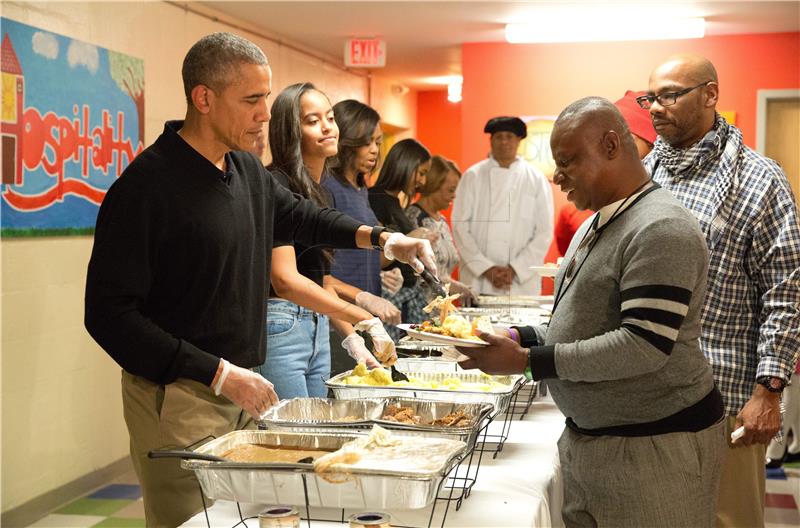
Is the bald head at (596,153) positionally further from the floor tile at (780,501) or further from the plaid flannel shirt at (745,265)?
the floor tile at (780,501)

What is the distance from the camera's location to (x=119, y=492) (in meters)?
4.37

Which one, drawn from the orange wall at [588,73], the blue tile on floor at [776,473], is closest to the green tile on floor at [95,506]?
the blue tile on floor at [776,473]

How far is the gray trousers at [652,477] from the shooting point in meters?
1.76

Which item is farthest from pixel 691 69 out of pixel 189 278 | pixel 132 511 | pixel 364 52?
pixel 364 52

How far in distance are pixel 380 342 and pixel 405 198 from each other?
2128 millimetres

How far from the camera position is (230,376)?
169 centimetres

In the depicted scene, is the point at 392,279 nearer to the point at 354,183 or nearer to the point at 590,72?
the point at 354,183

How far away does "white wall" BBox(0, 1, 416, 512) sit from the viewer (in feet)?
12.5

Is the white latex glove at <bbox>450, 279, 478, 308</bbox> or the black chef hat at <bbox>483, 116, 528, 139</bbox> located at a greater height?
the black chef hat at <bbox>483, 116, 528, 139</bbox>

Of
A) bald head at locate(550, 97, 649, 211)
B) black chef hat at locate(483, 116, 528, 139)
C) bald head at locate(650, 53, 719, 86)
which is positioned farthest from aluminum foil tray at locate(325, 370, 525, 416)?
black chef hat at locate(483, 116, 528, 139)

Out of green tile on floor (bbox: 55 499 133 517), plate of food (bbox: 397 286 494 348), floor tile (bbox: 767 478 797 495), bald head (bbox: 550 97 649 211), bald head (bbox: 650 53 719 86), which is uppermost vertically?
bald head (bbox: 650 53 719 86)

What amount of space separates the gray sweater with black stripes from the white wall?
2.78 meters

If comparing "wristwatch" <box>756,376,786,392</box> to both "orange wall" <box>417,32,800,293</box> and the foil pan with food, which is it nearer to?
the foil pan with food

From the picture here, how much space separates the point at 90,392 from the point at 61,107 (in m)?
1.35
